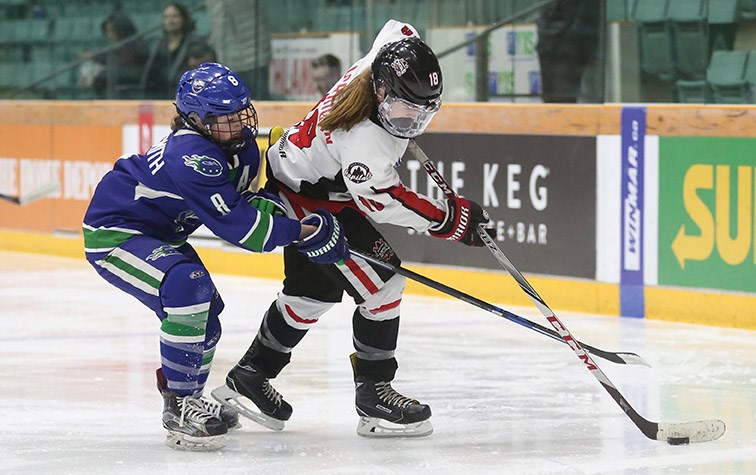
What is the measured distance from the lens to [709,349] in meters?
5.80

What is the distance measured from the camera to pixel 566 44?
730 cm

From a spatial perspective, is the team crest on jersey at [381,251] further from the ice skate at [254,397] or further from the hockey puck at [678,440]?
the hockey puck at [678,440]

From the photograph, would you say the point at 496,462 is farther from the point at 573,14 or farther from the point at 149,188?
the point at 573,14

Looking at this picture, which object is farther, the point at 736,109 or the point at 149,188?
the point at 736,109

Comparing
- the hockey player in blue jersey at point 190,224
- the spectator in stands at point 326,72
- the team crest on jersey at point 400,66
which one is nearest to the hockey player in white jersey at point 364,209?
the team crest on jersey at point 400,66

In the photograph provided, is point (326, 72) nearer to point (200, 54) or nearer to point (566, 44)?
point (200, 54)

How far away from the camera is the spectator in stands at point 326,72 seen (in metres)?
8.45

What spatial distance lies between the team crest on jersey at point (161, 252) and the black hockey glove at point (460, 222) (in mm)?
743

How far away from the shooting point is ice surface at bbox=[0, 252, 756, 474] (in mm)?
3883

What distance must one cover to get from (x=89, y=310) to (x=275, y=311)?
9.76 ft

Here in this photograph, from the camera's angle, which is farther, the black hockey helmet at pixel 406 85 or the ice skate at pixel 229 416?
the ice skate at pixel 229 416

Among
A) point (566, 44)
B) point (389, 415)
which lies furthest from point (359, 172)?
point (566, 44)

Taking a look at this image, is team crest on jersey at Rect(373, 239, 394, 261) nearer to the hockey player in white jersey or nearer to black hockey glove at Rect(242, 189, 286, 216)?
the hockey player in white jersey

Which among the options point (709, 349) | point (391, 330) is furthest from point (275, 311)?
point (709, 349)
